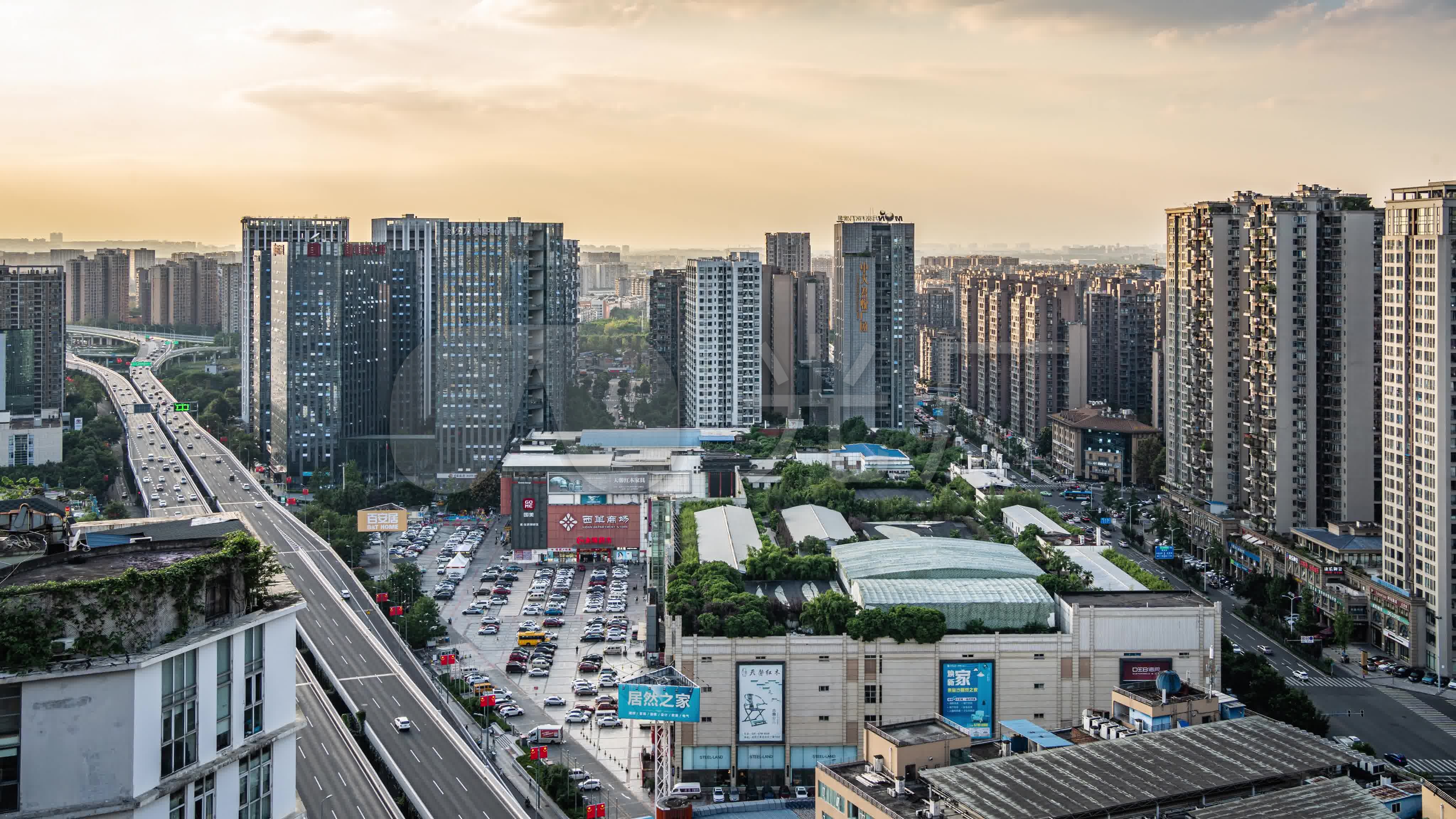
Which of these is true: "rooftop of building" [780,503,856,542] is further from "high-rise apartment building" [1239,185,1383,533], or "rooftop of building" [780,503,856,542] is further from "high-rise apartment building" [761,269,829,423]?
"high-rise apartment building" [761,269,829,423]

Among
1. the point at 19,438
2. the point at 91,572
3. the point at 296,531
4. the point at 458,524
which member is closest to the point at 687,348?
the point at 458,524

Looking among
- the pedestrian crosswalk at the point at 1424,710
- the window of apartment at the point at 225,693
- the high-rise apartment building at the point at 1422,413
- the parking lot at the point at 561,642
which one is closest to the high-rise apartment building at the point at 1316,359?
the high-rise apartment building at the point at 1422,413

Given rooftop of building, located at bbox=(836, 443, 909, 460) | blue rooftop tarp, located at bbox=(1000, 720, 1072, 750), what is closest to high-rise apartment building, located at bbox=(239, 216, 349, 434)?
rooftop of building, located at bbox=(836, 443, 909, 460)

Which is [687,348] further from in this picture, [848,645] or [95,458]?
[848,645]

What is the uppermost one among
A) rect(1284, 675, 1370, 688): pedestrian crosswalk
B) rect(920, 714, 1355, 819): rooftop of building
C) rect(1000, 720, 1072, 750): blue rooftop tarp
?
rect(920, 714, 1355, 819): rooftop of building

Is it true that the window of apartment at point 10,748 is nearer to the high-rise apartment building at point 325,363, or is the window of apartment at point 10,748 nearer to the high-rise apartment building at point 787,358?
the high-rise apartment building at point 325,363

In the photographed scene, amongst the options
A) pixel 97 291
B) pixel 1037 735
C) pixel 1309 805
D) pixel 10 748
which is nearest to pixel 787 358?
pixel 1037 735
